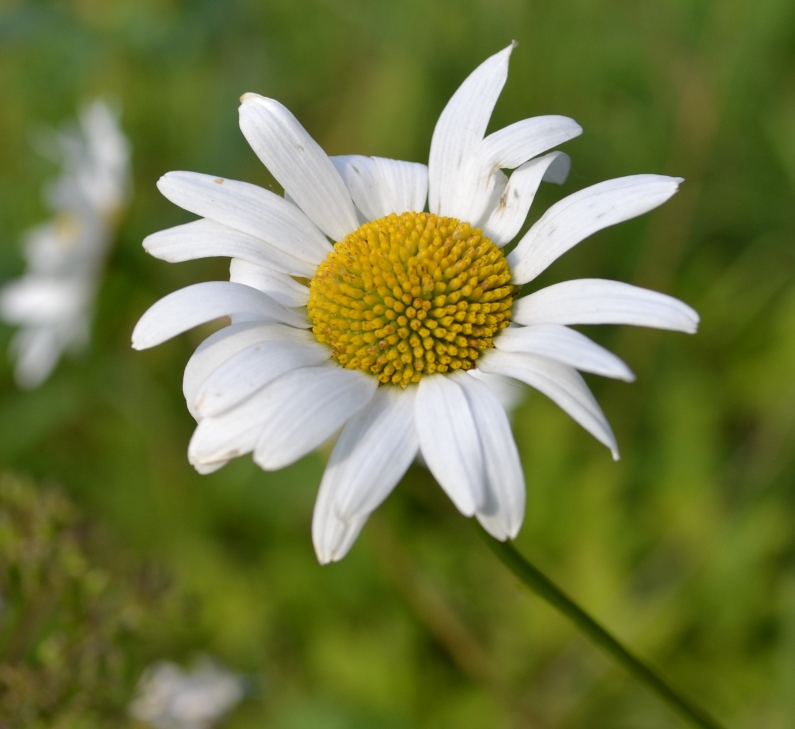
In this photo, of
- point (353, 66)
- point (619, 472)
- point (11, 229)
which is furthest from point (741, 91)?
point (11, 229)

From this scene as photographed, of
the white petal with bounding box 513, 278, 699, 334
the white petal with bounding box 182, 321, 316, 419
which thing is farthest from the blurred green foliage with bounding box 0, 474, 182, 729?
the white petal with bounding box 513, 278, 699, 334

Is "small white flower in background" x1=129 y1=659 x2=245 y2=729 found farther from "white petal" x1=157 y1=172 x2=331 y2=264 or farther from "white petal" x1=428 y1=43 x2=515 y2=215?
"white petal" x1=428 y1=43 x2=515 y2=215

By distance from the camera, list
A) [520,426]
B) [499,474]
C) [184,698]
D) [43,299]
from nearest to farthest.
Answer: [499,474], [184,698], [520,426], [43,299]

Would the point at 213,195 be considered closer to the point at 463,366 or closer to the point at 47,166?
the point at 463,366

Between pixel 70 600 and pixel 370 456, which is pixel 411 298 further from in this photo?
pixel 70 600

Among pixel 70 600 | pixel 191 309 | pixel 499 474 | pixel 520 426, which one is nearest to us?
pixel 499 474

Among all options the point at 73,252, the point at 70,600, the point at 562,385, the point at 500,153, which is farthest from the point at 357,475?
the point at 73,252

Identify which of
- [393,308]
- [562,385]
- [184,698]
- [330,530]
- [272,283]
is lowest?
[184,698]
